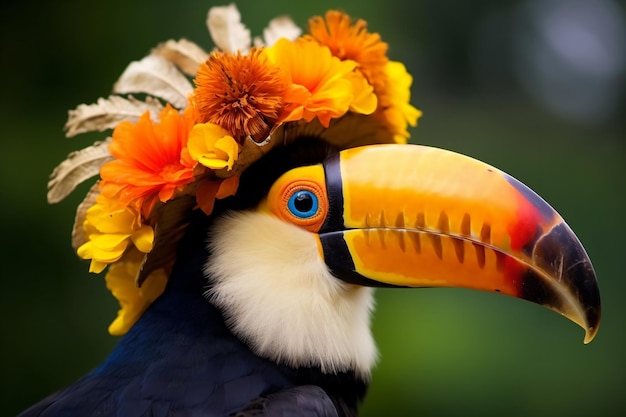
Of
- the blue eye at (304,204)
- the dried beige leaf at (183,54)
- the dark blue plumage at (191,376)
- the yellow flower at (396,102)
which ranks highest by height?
the yellow flower at (396,102)

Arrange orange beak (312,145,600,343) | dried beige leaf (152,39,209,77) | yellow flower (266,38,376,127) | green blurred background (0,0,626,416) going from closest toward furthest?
orange beak (312,145,600,343) < yellow flower (266,38,376,127) < dried beige leaf (152,39,209,77) < green blurred background (0,0,626,416)

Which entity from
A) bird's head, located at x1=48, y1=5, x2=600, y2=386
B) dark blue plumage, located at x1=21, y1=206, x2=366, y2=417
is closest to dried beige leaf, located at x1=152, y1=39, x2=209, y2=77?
bird's head, located at x1=48, y1=5, x2=600, y2=386

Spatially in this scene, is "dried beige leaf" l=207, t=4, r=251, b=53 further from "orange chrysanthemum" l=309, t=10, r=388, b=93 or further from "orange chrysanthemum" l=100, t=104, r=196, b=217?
"orange chrysanthemum" l=100, t=104, r=196, b=217

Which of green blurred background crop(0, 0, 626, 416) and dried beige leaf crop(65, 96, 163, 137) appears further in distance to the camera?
green blurred background crop(0, 0, 626, 416)

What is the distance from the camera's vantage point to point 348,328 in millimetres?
1629

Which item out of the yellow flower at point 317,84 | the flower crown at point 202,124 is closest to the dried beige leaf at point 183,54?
the flower crown at point 202,124

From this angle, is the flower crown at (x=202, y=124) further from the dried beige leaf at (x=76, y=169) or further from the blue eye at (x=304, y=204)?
the blue eye at (x=304, y=204)

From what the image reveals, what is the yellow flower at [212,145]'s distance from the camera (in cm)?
145

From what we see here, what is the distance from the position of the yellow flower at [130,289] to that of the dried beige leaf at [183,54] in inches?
17.4

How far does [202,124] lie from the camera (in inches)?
58.0

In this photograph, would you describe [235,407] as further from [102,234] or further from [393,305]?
[393,305]

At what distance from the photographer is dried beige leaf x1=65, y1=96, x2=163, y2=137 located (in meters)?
1.65

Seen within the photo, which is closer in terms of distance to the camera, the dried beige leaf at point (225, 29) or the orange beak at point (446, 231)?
the orange beak at point (446, 231)

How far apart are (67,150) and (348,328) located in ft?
5.28
